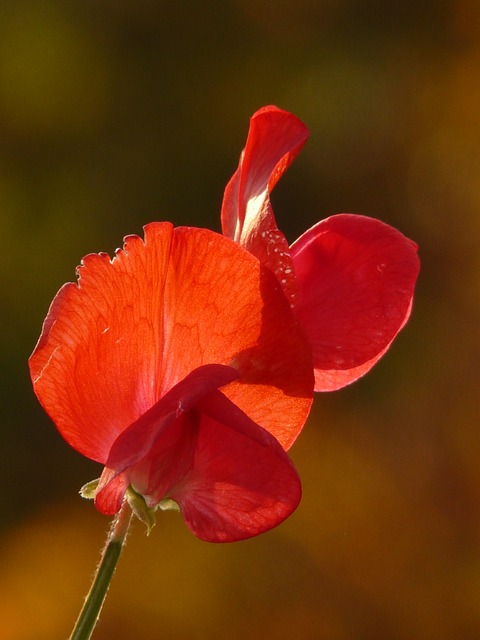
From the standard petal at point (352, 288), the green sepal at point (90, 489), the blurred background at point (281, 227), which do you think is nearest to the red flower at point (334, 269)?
the standard petal at point (352, 288)

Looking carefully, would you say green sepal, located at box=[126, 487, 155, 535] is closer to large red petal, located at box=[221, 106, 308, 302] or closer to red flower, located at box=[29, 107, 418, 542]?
red flower, located at box=[29, 107, 418, 542]

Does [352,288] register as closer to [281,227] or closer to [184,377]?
[184,377]

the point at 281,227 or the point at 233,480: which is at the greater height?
the point at 233,480

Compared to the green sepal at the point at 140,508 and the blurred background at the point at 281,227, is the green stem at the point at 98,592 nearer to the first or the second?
the green sepal at the point at 140,508

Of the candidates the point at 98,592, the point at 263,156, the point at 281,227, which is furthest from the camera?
the point at 281,227

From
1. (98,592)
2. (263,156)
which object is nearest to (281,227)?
(263,156)

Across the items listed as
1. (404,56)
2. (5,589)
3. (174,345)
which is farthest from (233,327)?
(404,56)

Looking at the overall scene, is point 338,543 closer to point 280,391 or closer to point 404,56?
point 404,56
